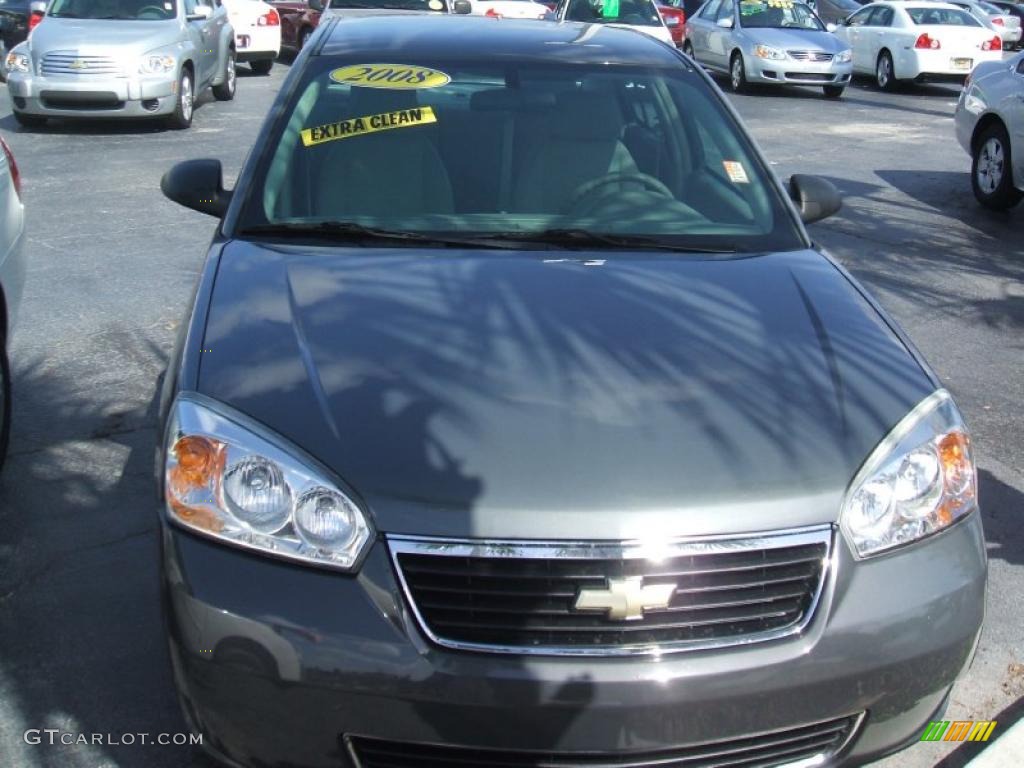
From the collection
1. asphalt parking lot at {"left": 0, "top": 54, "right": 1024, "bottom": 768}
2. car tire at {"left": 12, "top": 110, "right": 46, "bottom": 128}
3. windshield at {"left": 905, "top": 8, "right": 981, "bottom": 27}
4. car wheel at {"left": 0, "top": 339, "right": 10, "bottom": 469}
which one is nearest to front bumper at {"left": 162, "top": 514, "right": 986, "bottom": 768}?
asphalt parking lot at {"left": 0, "top": 54, "right": 1024, "bottom": 768}

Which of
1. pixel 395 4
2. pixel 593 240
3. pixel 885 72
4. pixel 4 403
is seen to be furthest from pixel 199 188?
pixel 885 72

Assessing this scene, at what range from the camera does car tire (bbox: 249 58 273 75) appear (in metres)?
20.6

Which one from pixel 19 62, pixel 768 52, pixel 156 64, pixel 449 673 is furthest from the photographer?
pixel 768 52

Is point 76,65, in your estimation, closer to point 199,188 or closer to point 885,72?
point 199,188

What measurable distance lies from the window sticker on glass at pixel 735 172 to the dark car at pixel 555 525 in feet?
2.61

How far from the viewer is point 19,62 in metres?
13.3

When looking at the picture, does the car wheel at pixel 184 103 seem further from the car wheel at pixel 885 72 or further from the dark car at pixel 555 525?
the car wheel at pixel 885 72

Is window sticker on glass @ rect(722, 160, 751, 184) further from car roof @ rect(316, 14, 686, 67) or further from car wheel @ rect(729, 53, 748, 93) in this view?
car wheel @ rect(729, 53, 748, 93)

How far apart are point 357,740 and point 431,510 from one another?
1.61 ft

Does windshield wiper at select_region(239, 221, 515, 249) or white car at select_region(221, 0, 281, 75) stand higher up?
windshield wiper at select_region(239, 221, 515, 249)

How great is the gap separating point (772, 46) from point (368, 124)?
54.9 ft

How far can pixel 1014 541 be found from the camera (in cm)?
451

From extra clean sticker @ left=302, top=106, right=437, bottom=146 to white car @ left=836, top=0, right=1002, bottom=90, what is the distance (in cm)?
1868

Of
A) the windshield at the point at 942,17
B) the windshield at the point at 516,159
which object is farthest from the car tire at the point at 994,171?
the windshield at the point at 942,17
